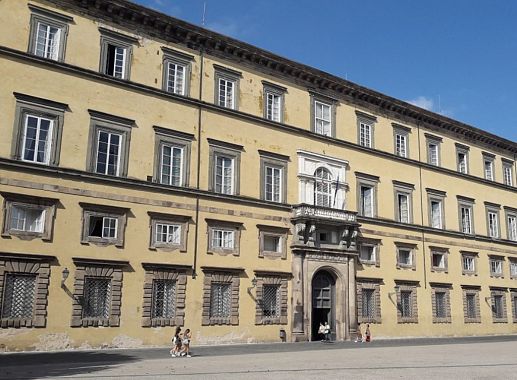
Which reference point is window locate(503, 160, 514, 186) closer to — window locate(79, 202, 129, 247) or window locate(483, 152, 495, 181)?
window locate(483, 152, 495, 181)

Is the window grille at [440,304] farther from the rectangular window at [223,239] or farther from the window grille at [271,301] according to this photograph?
the rectangular window at [223,239]

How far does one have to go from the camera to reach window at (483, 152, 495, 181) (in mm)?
43084

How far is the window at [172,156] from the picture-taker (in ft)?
85.5

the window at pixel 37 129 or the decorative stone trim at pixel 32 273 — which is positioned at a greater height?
the window at pixel 37 129

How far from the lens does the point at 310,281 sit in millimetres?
29641

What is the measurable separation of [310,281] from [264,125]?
8642mm

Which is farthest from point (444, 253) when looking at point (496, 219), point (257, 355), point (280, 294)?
point (257, 355)

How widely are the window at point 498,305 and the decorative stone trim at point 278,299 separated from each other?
18.9m

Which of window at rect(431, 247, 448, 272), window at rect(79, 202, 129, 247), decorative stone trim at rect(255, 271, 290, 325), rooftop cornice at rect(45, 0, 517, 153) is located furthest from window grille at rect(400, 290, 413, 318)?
window at rect(79, 202, 129, 247)

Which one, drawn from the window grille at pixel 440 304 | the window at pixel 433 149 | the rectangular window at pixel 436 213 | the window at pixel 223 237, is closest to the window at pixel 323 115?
the window at pixel 223 237

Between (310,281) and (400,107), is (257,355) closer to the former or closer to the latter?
(310,281)

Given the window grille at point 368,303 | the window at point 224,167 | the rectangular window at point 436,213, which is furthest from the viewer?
the rectangular window at point 436,213

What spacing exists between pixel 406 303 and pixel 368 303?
3.44 metres

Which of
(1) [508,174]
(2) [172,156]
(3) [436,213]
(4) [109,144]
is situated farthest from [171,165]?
(1) [508,174]
